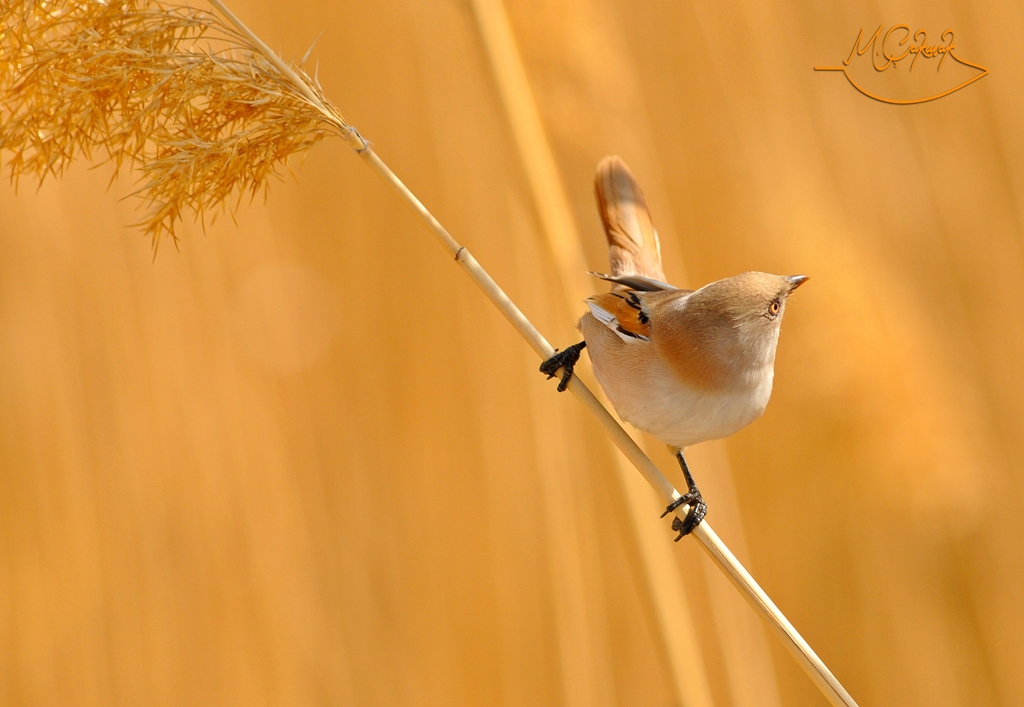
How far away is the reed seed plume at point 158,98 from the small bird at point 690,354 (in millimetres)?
536

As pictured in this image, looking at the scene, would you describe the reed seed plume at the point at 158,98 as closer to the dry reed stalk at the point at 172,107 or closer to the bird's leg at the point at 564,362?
the dry reed stalk at the point at 172,107

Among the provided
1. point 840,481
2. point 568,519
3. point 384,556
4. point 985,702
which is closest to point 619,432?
point 568,519

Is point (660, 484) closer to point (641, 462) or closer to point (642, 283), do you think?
point (641, 462)

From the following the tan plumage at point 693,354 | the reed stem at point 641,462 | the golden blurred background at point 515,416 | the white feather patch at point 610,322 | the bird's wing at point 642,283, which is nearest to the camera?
the reed stem at point 641,462

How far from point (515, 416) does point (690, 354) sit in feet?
3.21

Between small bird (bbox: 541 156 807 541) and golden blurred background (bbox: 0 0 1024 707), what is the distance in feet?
0.73

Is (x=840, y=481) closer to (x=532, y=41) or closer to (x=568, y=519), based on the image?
(x=568, y=519)

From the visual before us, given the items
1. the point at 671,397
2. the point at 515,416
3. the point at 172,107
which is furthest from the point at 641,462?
the point at 515,416

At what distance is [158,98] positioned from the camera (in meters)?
1.06

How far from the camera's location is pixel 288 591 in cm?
A: 192

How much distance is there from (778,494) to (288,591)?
1.36 m

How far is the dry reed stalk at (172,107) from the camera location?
1.04 meters

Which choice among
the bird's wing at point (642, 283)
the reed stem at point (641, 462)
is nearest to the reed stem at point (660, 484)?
the reed stem at point (641, 462)

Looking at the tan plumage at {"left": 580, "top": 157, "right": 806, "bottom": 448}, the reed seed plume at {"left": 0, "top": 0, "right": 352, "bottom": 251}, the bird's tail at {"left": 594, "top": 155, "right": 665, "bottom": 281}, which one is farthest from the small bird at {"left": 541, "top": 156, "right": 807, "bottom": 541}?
the reed seed plume at {"left": 0, "top": 0, "right": 352, "bottom": 251}
